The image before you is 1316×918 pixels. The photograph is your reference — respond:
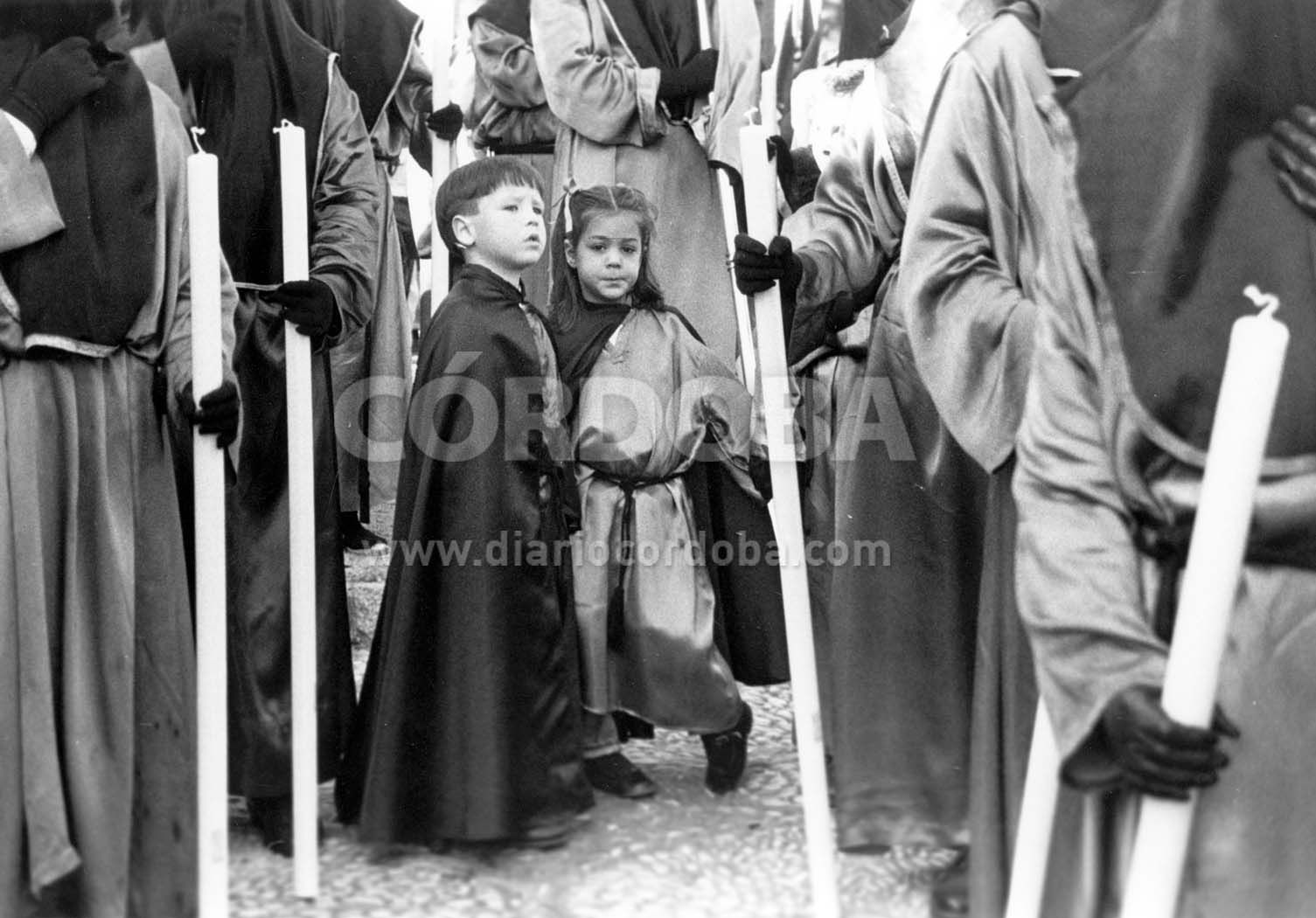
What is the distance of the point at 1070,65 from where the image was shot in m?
2.58

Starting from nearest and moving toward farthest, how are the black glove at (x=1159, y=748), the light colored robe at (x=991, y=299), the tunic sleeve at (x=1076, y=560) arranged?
the black glove at (x=1159, y=748) → the tunic sleeve at (x=1076, y=560) → the light colored robe at (x=991, y=299)

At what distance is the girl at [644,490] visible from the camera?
10.9 feet

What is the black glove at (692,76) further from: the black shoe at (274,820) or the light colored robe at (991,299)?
the black shoe at (274,820)

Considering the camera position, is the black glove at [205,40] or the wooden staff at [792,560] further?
the black glove at [205,40]

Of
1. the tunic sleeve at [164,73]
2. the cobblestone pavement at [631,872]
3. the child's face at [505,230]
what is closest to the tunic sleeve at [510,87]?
the child's face at [505,230]

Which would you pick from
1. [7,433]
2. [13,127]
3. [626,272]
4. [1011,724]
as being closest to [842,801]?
[1011,724]

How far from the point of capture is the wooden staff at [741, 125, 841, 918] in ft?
9.68

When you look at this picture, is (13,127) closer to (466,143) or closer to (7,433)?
(7,433)

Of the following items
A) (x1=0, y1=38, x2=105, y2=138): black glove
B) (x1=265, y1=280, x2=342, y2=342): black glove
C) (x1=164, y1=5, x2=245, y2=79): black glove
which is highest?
(x1=164, y1=5, x2=245, y2=79): black glove

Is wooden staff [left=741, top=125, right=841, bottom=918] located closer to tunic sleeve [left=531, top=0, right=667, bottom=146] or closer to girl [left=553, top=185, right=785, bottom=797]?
girl [left=553, top=185, right=785, bottom=797]

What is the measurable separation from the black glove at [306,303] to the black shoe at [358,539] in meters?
0.39

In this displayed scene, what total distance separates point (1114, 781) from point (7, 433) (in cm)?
176

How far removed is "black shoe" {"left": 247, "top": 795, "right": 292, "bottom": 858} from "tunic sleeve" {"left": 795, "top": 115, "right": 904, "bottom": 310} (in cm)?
128
